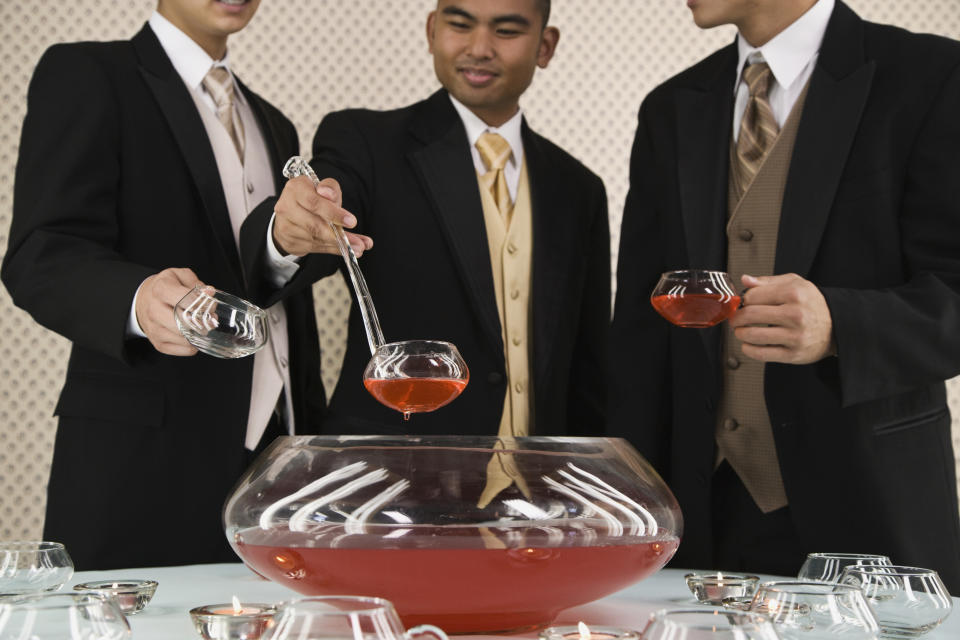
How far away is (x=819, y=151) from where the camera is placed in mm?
1834

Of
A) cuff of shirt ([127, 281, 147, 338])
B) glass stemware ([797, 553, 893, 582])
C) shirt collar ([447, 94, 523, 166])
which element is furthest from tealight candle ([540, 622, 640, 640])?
shirt collar ([447, 94, 523, 166])

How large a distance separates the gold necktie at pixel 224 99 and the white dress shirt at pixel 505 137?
20.8 inches

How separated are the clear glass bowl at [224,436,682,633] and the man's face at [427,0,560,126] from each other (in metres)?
1.62

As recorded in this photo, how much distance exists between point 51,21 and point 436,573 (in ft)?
9.33

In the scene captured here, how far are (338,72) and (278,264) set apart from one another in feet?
5.08

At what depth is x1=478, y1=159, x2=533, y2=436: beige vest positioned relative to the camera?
227cm

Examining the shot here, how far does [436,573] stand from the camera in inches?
33.4

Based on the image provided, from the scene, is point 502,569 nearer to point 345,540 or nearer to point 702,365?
point 345,540

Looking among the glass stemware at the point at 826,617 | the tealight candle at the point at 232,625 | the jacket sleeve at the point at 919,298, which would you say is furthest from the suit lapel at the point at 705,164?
the tealight candle at the point at 232,625

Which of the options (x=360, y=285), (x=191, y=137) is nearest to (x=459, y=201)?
(x=191, y=137)

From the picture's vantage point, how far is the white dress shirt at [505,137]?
241 cm

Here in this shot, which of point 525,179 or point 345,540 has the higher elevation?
point 525,179

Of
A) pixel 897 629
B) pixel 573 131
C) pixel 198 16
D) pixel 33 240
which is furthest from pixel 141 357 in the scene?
pixel 573 131

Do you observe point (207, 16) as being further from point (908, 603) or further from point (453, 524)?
point (908, 603)
